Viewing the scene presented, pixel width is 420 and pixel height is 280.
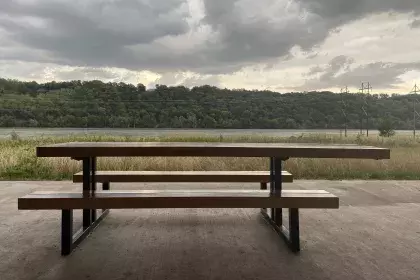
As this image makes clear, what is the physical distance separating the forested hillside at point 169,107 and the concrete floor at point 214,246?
422 inches

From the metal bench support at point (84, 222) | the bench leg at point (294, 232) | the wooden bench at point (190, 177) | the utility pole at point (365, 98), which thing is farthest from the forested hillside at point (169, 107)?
the bench leg at point (294, 232)

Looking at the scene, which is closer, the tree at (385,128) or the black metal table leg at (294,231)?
the black metal table leg at (294,231)

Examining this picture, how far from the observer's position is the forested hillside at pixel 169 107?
13672mm

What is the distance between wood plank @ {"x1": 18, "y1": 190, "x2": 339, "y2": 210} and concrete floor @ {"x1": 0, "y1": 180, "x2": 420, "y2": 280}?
0.94 feet

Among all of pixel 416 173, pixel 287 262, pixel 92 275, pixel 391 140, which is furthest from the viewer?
pixel 391 140

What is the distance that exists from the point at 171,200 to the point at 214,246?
0.47 m

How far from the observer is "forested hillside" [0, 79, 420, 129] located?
538 inches

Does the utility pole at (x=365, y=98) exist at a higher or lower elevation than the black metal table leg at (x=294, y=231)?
higher

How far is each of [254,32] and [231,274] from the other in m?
7.51

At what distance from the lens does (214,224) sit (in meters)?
2.65

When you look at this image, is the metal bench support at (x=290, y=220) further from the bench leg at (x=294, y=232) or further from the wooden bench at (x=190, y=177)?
the wooden bench at (x=190, y=177)

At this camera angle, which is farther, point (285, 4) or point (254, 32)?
point (254, 32)

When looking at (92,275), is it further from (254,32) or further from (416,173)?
→ (254,32)

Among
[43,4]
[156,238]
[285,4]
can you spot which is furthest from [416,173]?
[43,4]
